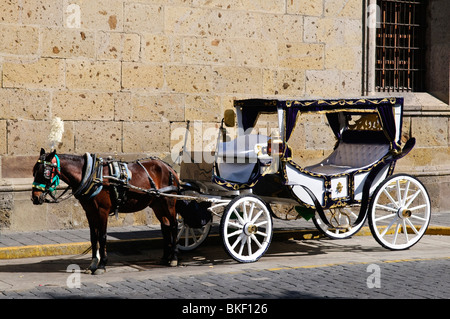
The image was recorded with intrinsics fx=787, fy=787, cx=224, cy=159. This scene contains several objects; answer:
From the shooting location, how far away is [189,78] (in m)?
12.2

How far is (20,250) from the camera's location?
961 centimetres

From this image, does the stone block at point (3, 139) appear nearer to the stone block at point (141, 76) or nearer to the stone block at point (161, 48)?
the stone block at point (141, 76)

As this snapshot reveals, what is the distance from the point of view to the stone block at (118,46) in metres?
11.5

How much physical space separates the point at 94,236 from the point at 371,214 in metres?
3.38

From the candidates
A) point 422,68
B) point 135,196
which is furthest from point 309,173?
point 422,68

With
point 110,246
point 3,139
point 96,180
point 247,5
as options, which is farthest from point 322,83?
point 96,180

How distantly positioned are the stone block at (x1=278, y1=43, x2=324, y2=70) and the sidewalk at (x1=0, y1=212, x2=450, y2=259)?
2752 mm

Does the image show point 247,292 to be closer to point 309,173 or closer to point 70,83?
point 309,173

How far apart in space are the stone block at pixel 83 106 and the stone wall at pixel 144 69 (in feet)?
0.05

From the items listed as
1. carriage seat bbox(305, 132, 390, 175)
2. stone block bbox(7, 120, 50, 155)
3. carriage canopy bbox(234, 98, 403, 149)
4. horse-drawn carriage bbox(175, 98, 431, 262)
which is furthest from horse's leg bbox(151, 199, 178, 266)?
stone block bbox(7, 120, 50, 155)

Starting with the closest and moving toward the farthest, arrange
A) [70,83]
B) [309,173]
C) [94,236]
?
[94,236], [309,173], [70,83]

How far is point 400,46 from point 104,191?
7808mm

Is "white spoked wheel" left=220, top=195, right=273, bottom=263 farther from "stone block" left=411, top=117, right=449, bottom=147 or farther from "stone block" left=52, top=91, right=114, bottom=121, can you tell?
"stone block" left=411, top=117, right=449, bottom=147

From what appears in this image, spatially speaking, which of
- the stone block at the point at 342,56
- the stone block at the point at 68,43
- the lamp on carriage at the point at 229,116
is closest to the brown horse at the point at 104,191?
the lamp on carriage at the point at 229,116
